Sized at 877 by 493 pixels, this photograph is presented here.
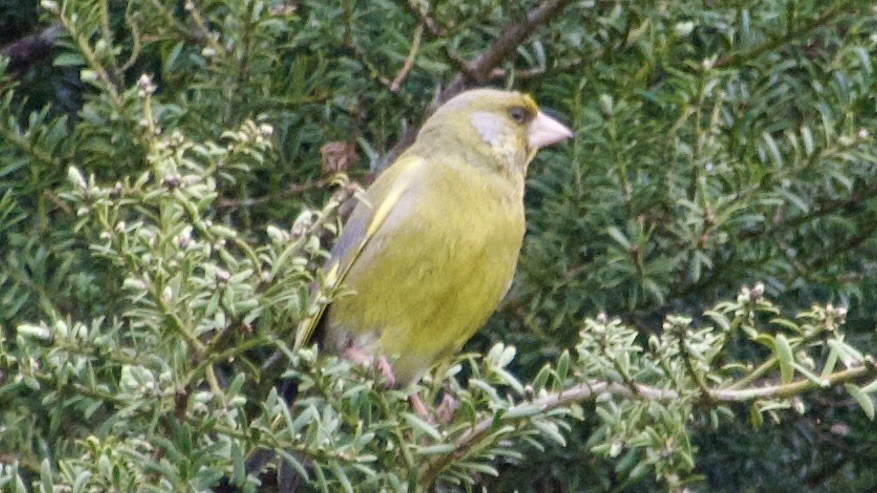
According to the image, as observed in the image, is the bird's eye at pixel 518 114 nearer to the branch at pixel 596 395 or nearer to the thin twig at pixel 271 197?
the thin twig at pixel 271 197

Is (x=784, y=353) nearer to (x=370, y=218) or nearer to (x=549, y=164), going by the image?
(x=549, y=164)

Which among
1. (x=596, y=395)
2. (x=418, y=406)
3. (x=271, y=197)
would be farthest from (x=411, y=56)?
(x=596, y=395)

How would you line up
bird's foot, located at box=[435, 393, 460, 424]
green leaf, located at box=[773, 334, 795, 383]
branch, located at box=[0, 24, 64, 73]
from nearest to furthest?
green leaf, located at box=[773, 334, 795, 383], bird's foot, located at box=[435, 393, 460, 424], branch, located at box=[0, 24, 64, 73]

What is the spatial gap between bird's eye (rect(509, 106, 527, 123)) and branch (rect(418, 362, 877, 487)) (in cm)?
107

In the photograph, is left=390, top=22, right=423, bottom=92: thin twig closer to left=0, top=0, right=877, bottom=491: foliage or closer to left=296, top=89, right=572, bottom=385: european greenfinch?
left=0, top=0, right=877, bottom=491: foliage

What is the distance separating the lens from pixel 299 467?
6.31 ft

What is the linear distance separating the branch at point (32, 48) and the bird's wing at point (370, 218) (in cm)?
68

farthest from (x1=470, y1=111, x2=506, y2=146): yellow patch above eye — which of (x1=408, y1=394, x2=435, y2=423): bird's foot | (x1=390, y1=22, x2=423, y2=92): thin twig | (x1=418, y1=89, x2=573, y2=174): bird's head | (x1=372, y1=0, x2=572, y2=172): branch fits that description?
(x1=408, y1=394, x2=435, y2=423): bird's foot

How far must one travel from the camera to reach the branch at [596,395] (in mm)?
1827

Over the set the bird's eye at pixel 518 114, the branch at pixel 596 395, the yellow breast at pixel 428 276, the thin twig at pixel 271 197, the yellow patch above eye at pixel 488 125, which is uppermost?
the branch at pixel 596 395

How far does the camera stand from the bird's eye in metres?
3.12

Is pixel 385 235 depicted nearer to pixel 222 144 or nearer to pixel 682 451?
pixel 222 144

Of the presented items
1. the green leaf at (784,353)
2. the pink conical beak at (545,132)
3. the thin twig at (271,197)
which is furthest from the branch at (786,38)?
the green leaf at (784,353)

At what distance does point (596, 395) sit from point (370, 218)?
114cm
